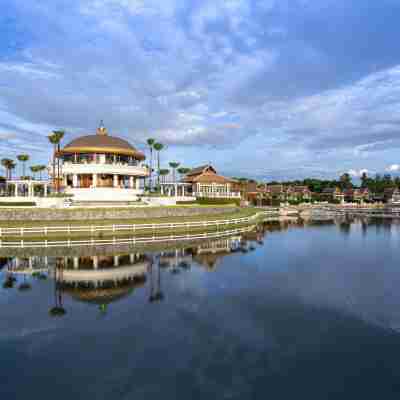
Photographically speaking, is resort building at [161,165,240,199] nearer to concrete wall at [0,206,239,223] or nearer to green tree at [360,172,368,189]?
concrete wall at [0,206,239,223]

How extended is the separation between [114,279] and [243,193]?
9388 centimetres

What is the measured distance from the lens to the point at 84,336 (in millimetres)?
11375

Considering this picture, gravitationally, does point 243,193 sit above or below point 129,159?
below

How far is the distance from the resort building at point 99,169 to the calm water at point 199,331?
34.2 metres

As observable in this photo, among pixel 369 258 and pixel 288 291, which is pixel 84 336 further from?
pixel 369 258

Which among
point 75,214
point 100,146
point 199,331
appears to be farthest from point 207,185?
point 199,331

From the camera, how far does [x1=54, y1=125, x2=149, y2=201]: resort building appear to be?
5600 centimetres

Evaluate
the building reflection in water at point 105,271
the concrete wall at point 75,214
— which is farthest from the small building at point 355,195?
the building reflection in water at point 105,271

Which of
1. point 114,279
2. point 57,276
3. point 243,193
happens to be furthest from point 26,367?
point 243,193

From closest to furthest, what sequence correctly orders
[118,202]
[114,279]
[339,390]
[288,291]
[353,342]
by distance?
[339,390] < [353,342] < [288,291] < [114,279] < [118,202]

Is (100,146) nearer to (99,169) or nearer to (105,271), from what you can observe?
(99,169)

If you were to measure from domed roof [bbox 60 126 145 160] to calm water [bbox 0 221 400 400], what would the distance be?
3933cm

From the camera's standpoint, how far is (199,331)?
11.9 meters

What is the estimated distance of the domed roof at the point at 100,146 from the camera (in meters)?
58.5
